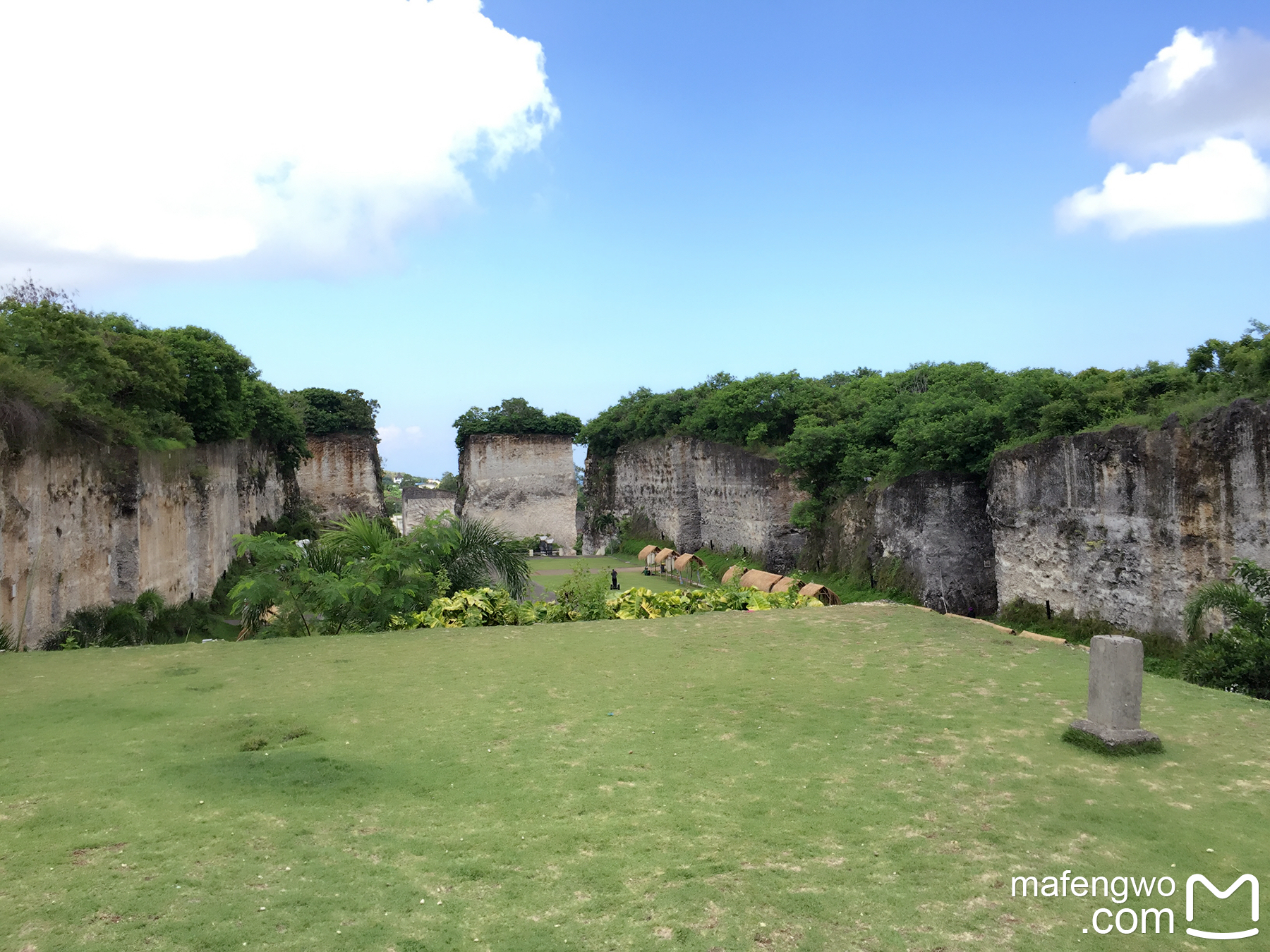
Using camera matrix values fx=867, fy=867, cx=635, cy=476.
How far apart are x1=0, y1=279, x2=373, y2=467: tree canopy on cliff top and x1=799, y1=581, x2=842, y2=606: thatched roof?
34.2ft

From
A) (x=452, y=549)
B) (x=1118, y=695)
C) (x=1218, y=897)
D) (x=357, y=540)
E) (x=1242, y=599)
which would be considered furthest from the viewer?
(x=452, y=549)

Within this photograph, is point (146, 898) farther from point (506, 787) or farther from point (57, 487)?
point (57, 487)

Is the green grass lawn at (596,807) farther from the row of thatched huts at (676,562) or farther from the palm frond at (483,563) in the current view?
the row of thatched huts at (676,562)

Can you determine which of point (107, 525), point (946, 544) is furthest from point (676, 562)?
point (107, 525)

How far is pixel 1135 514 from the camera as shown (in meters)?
10.6

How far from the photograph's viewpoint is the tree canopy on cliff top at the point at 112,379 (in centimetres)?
1070

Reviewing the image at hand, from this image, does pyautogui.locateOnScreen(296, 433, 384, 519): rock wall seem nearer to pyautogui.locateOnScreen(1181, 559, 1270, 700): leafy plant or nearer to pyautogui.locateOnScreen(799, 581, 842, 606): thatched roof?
pyautogui.locateOnScreen(799, 581, 842, 606): thatched roof

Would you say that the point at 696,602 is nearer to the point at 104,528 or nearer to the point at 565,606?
the point at 565,606

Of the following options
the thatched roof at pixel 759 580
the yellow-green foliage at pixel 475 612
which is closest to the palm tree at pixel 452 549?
the yellow-green foliage at pixel 475 612

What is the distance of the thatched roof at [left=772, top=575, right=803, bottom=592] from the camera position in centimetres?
1457

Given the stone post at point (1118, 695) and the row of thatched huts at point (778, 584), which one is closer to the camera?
the stone post at point (1118, 695)

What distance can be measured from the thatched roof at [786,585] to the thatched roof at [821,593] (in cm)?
22

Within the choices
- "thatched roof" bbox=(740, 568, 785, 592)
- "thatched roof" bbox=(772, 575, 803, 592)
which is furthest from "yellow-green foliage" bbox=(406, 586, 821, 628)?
"thatched roof" bbox=(740, 568, 785, 592)

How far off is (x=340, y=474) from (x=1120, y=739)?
32.2m
